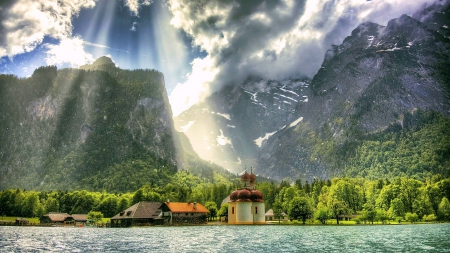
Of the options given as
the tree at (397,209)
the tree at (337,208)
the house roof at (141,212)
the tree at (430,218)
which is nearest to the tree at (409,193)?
the tree at (397,209)

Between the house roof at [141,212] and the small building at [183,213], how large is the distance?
2.52 m

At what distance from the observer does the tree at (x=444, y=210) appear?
4724 inches

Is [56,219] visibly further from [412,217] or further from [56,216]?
[412,217]

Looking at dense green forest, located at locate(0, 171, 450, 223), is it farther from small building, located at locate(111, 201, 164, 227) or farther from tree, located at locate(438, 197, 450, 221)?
small building, located at locate(111, 201, 164, 227)

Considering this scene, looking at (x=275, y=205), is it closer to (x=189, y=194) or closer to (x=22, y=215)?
(x=189, y=194)

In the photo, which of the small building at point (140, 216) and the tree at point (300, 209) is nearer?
the tree at point (300, 209)

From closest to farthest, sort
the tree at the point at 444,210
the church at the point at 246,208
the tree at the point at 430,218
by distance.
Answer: the tree at the point at 430,218, the tree at the point at 444,210, the church at the point at 246,208

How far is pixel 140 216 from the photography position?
126 m

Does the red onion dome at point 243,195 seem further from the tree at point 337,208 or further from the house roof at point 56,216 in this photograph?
the house roof at point 56,216

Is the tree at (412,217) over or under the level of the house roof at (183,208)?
under

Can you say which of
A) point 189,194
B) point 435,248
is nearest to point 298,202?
point 189,194

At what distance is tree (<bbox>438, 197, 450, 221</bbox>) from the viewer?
120 m

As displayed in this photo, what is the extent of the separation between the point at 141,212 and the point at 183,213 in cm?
1338

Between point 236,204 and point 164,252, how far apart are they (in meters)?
93.4
